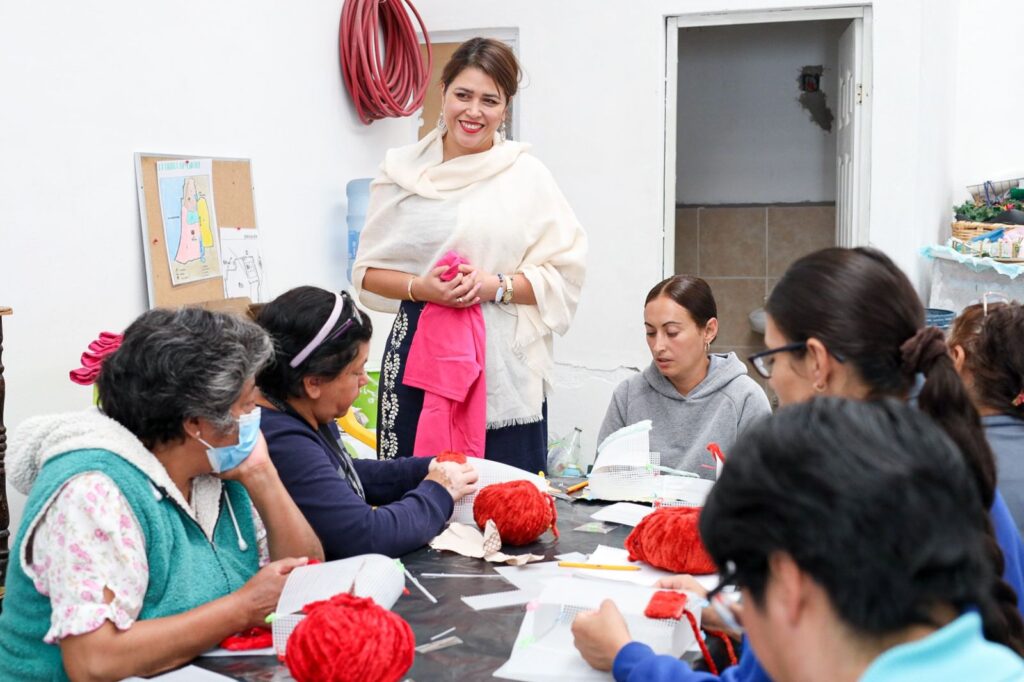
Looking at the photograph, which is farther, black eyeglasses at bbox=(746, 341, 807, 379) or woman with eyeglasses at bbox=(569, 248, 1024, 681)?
black eyeglasses at bbox=(746, 341, 807, 379)

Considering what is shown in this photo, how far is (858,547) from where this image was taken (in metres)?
0.74

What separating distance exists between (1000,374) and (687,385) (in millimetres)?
1030

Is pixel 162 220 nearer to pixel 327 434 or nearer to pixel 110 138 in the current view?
pixel 110 138

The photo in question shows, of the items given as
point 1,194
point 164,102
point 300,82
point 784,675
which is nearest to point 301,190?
point 300,82

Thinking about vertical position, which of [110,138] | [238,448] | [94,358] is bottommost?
[238,448]

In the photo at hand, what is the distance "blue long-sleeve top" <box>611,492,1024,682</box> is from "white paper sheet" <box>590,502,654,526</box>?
28.2 inches

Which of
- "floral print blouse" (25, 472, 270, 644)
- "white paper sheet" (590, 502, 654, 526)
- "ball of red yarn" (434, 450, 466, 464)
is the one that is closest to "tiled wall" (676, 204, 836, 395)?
"white paper sheet" (590, 502, 654, 526)

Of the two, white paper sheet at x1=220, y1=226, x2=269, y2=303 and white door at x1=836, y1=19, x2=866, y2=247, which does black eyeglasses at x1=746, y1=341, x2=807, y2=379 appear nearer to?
white paper sheet at x1=220, y1=226, x2=269, y2=303

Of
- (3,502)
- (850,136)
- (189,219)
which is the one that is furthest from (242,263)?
(850,136)

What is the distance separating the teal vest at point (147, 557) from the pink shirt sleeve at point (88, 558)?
0.02 metres

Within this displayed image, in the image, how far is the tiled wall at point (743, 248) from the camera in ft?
20.5

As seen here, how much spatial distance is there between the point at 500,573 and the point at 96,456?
675 mm

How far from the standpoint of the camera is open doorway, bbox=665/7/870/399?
623cm

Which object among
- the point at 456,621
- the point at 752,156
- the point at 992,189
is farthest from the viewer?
the point at 752,156
